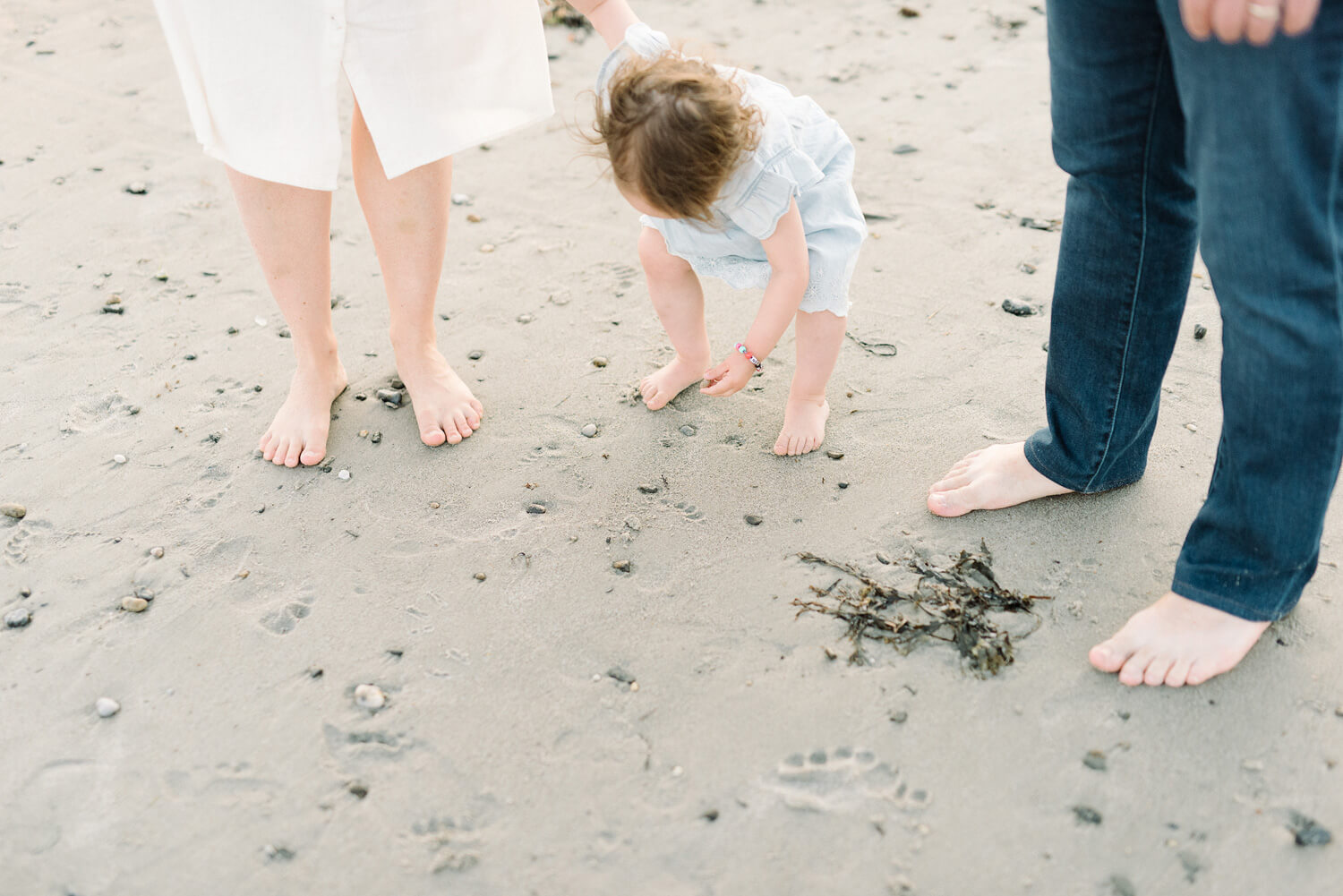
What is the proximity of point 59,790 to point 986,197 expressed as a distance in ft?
9.23

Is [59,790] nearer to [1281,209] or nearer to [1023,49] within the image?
[1281,209]

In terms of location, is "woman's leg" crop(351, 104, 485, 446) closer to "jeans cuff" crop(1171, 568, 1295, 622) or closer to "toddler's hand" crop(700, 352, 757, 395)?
"toddler's hand" crop(700, 352, 757, 395)

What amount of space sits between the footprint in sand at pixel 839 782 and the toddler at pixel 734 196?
0.77 m

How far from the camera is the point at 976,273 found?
2740mm

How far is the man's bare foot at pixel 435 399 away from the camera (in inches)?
89.1

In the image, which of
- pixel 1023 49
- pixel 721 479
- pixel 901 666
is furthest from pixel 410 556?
pixel 1023 49

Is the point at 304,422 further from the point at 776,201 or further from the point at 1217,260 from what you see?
the point at 1217,260

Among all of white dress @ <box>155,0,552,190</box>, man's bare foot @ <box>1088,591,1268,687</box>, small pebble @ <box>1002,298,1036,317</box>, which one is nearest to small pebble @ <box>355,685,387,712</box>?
white dress @ <box>155,0,552,190</box>

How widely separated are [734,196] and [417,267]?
0.78 meters

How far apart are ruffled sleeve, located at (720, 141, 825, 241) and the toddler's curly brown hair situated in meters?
0.04

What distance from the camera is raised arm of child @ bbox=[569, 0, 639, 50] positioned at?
1877 millimetres

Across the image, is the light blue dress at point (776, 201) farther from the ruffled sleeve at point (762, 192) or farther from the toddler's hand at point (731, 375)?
the toddler's hand at point (731, 375)

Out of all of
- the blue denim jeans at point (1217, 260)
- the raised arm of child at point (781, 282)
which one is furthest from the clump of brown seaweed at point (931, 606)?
the raised arm of child at point (781, 282)

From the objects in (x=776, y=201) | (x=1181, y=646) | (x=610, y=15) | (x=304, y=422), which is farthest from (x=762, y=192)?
(x=304, y=422)
